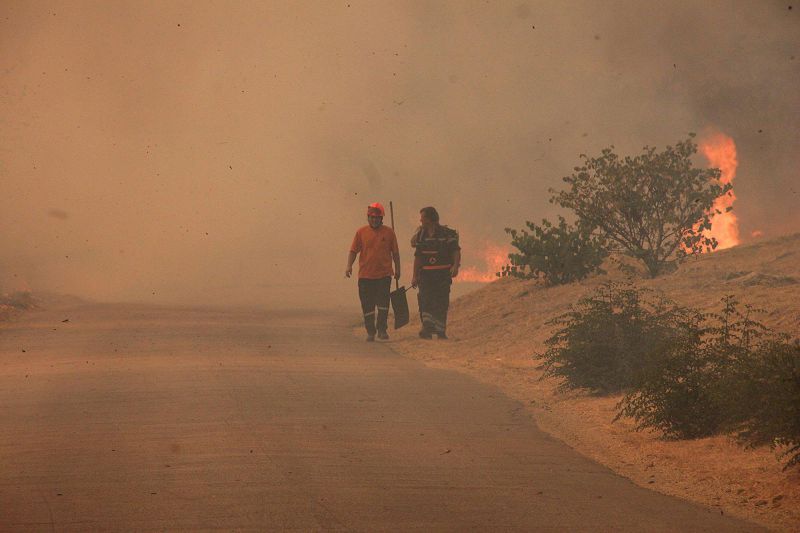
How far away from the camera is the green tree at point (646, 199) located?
74.0 feet

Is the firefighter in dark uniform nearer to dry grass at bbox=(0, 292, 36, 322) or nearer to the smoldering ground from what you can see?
dry grass at bbox=(0, 292, 36, 322)

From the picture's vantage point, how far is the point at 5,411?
11742 millimetres

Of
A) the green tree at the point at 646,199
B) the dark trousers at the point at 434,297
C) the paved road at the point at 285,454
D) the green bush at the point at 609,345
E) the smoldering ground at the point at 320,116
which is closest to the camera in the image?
the paved road at the point at 285,454

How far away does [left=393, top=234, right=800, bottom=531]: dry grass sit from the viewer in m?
8.34

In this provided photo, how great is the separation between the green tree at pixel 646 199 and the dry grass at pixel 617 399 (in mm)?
704

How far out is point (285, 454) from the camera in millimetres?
9414

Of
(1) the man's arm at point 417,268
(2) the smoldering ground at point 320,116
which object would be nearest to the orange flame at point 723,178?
(2) the smoldering ground at point 320,116

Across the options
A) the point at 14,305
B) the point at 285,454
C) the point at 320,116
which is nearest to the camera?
the point at 285,454

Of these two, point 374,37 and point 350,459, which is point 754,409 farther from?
point 374,37

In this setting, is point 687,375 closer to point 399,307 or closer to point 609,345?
point 609,345

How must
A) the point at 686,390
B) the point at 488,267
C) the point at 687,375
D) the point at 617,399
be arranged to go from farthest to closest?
the point at 488,267, the point at 617,399, the point at 687,375, the point at 686,390

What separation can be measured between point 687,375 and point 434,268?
9543 millimetres

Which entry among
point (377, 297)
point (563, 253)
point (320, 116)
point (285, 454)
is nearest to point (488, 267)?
point (320, 116)

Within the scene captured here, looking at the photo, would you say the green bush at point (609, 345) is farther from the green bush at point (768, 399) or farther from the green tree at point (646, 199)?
the green tree at point (646, 199)
